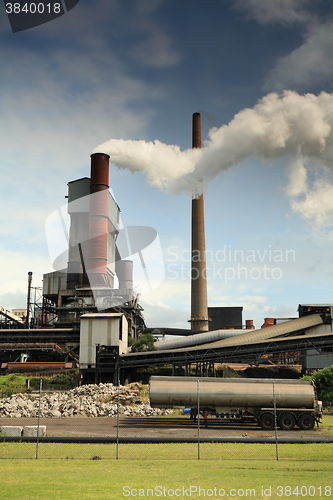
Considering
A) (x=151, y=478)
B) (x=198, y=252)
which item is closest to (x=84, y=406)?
(x=151, y=478)

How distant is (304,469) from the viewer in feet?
40.7

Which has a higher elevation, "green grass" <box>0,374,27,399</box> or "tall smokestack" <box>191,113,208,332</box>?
"tall smokestack" <box>191,113,208,332</box>

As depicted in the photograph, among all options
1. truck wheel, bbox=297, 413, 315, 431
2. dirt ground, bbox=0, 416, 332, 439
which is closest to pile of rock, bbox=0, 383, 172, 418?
dirt ground, bbox=0, 416, 332, 439

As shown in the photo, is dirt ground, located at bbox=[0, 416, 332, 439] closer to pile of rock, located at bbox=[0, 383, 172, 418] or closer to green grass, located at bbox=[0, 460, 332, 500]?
pile of rock, located at bbox=[0, 383, 172, 418]

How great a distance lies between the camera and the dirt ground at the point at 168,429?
21.7 meters

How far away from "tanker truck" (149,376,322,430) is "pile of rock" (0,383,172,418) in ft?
24.8

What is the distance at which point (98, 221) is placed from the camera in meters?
69.1

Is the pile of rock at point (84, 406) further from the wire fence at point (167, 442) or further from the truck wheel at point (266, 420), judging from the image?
the truck wheel at point (266, 420)

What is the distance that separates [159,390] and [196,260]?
3904 cm

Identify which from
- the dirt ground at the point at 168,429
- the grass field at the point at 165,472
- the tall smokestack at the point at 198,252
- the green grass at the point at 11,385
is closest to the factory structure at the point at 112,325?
the tall smokestack at the point at 198,252

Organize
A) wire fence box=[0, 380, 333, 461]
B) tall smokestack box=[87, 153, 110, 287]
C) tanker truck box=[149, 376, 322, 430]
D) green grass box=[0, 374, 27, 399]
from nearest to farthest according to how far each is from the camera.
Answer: wire fence box=[0, 380, 333, 461], tanker truck box=[149, 376, 322, 430], green grass box=[0, 374, 27, 399], tall smokestack box=[87, 153, 110, 287]

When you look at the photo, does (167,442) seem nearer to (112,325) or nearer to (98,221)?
(112,325)

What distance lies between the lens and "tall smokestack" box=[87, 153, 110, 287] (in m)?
67.9

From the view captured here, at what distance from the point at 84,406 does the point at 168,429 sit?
1169 cm
